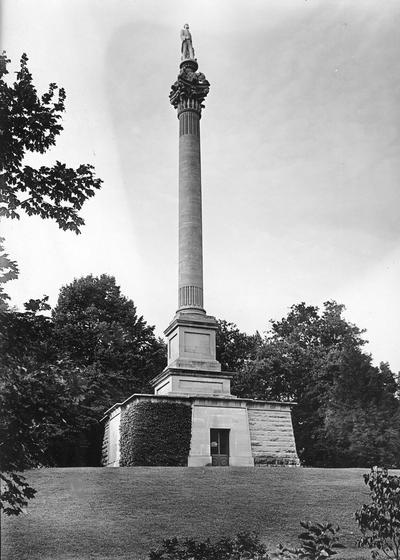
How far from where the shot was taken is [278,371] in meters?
49.8

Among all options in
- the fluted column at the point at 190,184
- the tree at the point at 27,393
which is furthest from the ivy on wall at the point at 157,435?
the tree at the point at 27,393

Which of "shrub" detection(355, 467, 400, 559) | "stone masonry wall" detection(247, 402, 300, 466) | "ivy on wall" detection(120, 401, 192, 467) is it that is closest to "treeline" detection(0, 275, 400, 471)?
"ivy on wall" detection(120, 401, 192, 467)

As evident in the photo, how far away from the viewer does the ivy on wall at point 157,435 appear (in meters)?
25.2

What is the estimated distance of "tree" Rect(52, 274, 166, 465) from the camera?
39719mm

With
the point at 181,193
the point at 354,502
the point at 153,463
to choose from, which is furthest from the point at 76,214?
the point at 181,193

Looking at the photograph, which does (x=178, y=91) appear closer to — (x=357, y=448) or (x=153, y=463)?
(x=153, y=463)

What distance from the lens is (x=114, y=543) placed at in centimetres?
1268

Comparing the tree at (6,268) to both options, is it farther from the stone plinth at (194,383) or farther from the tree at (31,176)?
the stone plinth at (194,383)

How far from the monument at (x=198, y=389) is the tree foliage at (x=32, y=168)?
18.0 meters

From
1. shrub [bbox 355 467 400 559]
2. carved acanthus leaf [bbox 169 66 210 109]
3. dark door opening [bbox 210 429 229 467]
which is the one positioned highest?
carved acanthus leaf [bbox 169 66 210 109]

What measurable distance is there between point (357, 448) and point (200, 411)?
13.9 meters

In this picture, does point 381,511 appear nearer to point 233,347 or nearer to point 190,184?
point 190,184

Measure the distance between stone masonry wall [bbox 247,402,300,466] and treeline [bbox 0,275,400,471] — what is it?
7801 mm

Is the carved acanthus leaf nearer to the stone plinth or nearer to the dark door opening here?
the stone plinth
